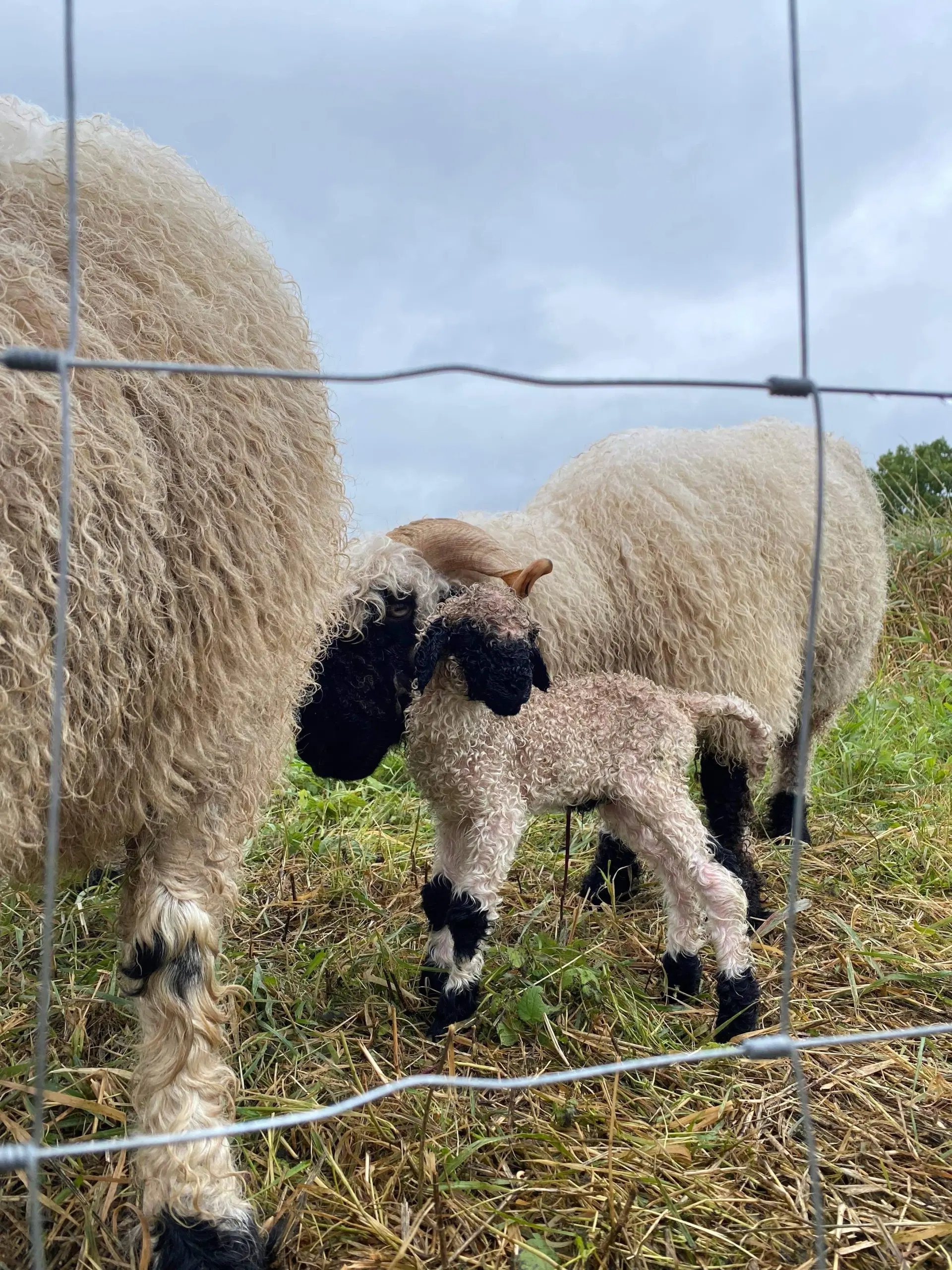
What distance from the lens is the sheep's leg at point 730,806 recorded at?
3.69m

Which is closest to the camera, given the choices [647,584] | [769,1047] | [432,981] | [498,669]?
[769,1047]

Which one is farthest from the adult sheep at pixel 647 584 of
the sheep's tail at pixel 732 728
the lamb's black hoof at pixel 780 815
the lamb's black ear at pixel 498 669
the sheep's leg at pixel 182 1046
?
the lamb's black hoof at pixel 780 815

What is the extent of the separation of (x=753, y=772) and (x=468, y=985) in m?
1.28

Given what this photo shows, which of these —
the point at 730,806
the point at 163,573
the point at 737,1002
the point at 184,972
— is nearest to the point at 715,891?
the point at 737,1002

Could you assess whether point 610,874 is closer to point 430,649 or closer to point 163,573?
point 430,649

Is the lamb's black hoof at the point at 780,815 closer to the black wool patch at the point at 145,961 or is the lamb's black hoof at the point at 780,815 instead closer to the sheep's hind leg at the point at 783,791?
the sheep's hind leg at the point at 783,791

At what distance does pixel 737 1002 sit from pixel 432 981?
803 mm

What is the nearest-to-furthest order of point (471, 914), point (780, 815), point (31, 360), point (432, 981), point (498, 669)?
point (31, 360) → point (498, 669) → point (471, 914) → point (432, 981) → point (780, 815)

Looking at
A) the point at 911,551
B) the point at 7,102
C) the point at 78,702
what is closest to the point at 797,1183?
the point at 78,702

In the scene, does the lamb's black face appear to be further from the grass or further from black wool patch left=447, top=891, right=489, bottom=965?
the grass

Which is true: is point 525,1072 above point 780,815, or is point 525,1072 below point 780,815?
above

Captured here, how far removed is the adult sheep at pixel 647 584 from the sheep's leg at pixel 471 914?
38 centimetres

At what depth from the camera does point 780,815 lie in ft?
15.1

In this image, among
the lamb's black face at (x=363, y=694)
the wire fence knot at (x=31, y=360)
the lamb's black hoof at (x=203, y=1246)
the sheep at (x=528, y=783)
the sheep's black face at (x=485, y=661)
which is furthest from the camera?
the lamb's black face at (x=363, y=694)
